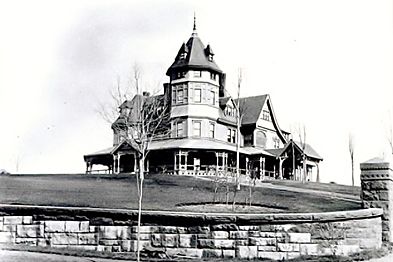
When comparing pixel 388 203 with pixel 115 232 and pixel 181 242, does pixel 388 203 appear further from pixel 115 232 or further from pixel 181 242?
pixel 115 232

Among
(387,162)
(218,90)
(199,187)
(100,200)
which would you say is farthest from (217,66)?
(387,162)

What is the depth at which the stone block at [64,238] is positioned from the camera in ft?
35.3

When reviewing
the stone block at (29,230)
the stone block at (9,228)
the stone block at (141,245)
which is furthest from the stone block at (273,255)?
the stone block at (9,228)

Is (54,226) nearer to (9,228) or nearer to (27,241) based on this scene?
(27,241)

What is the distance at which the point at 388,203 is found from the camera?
1192 cm

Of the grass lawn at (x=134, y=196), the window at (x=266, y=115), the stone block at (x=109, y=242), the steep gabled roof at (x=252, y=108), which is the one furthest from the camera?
the window at (x=266, y=115)

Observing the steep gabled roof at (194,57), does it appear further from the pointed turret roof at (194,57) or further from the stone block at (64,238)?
the stone block at (64,238)

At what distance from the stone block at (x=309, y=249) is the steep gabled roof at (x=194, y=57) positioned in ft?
77.3

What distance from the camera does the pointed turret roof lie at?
33.3 metres

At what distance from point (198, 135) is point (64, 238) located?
23153 millimetres

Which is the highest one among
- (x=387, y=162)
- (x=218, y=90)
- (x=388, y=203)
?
(x=218, y=90)

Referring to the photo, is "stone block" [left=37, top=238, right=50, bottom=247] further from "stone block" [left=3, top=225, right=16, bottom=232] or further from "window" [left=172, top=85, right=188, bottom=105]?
"window" [left=172, top=85, right=188, bottom=105]

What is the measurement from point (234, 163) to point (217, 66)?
6457mm

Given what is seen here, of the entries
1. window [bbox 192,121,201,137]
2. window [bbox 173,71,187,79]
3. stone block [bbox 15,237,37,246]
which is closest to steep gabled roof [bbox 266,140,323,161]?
window [bbox 192,121,201,137]
